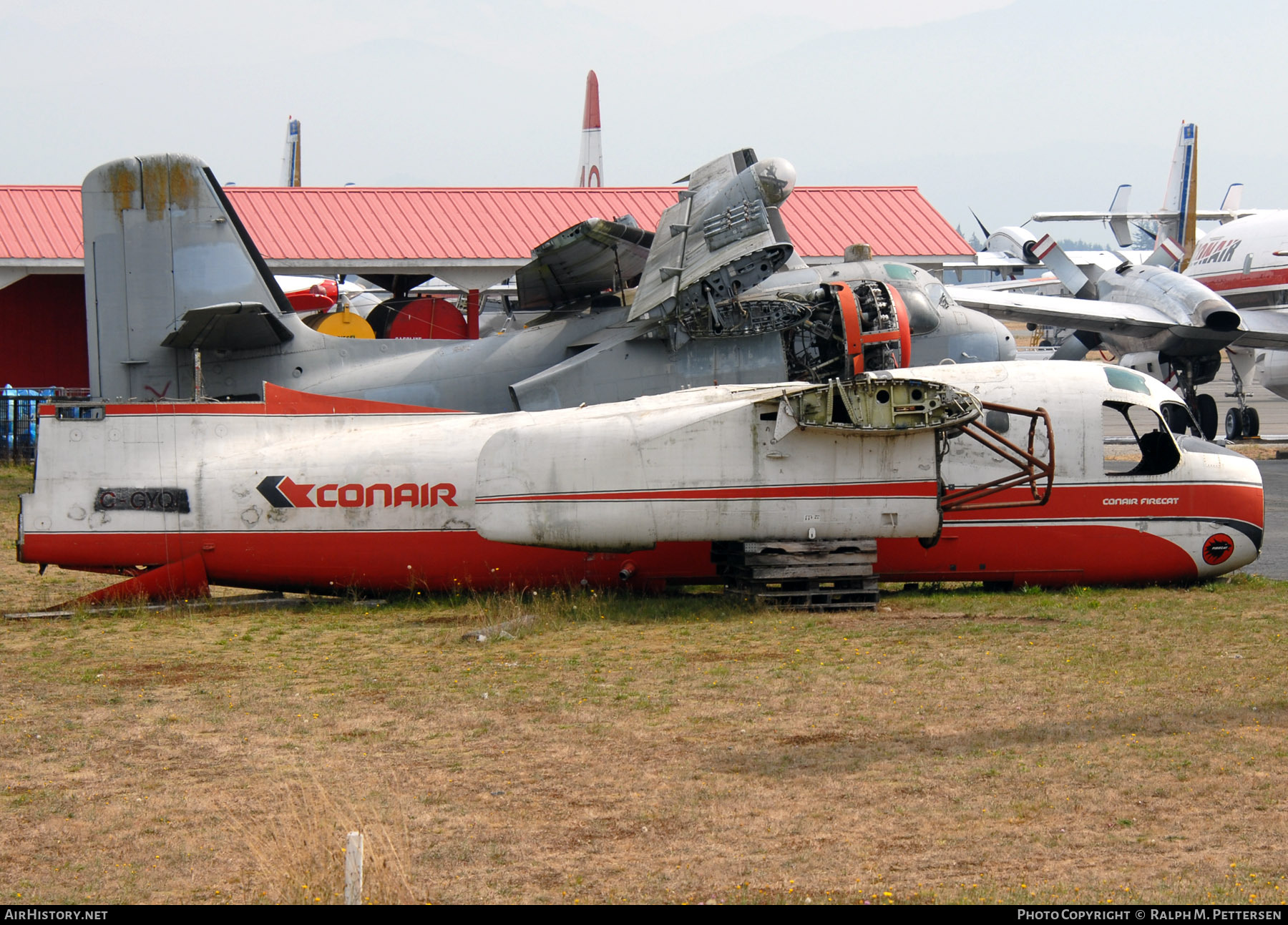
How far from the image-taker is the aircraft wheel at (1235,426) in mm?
36375

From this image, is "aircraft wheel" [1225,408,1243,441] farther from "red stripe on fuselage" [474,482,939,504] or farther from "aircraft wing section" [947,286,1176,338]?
"red stripe on fuselage" [474,482,939,504]

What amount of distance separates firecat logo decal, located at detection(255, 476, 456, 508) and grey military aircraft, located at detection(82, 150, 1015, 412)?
2.18 metres

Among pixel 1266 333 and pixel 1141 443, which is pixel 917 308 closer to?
pixel 1141 443

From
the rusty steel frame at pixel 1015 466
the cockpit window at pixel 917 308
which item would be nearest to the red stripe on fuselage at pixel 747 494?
the rusty steel frame at pixel 1015 466

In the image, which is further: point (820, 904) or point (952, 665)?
point (952, 665)

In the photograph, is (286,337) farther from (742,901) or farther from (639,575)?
(742,901)

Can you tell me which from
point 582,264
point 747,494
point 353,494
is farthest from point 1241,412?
point 353,494

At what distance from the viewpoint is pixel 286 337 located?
17203 millimetres

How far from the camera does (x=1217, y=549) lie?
1531 cm

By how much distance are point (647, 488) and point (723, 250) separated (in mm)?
3680

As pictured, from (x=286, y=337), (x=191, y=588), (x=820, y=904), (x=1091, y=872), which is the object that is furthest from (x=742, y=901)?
(x=286, y=337)

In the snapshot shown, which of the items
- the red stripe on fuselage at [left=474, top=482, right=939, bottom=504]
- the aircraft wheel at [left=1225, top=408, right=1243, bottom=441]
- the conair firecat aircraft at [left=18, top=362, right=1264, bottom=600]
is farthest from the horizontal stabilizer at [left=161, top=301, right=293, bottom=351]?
the aircraft wheel at [left=1225, top=408, right=1243, bottom=441]

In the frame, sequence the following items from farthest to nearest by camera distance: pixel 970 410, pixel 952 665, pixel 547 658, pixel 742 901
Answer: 1. pixel 970 410
2. pixel 547 658
3. pixel 952 665
4. pixel 742 901
